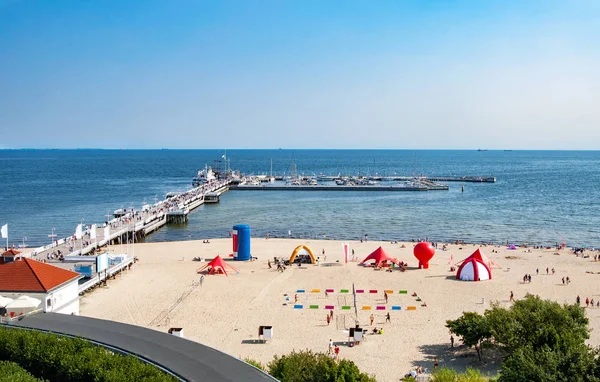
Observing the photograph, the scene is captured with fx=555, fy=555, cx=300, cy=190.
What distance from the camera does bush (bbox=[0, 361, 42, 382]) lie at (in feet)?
49.7

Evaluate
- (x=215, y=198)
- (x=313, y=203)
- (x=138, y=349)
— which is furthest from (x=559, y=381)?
(x=215, y=198)

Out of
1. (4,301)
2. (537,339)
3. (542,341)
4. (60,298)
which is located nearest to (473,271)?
(537,339)

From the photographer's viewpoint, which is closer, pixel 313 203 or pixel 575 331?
pixel 575 331

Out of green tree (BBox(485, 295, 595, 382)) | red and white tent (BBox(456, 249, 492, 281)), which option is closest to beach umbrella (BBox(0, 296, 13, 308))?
green tree (BBox(485, 295, 595, 382))

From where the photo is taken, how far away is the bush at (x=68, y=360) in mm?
15438

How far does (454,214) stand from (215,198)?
39224mm

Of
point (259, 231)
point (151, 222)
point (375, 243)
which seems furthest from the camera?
point (151, 222)

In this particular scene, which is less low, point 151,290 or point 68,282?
point 68,282

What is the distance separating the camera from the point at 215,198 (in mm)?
92250

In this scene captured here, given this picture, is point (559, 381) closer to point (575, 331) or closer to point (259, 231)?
point (575, 331)

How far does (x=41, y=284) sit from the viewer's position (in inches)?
969

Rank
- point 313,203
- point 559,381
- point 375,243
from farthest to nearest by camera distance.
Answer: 1. point 313,203
2. point 375,243
3. point 559,381

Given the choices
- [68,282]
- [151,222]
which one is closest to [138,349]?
[68,282]

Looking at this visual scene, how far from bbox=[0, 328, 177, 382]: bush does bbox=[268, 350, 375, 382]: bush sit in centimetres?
400
